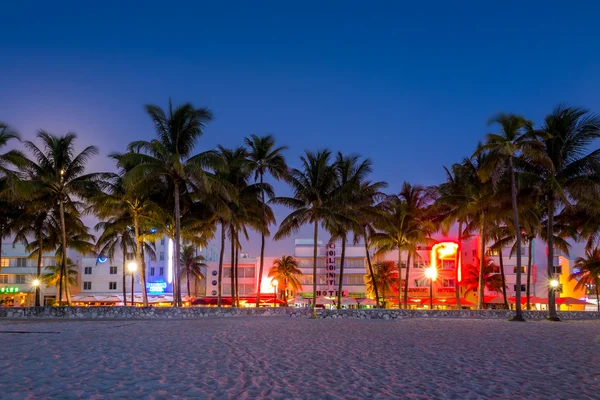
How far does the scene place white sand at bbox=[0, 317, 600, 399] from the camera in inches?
332

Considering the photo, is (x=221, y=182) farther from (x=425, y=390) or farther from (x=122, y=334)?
(x=425, y=390)

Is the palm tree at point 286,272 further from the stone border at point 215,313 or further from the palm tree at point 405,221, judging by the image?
the stone border at point 215,313

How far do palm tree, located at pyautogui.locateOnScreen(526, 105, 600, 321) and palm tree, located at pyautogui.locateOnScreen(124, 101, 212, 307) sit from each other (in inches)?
708

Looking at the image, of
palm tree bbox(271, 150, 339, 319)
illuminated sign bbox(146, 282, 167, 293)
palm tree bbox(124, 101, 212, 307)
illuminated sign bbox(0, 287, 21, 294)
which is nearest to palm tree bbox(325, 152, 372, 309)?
palm tree bbox(271, 150, 339, 319)

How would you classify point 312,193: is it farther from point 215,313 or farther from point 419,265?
point 419,265

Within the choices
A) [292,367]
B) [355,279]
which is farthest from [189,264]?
[292,367]

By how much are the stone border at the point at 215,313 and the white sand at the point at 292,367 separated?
43.7ft

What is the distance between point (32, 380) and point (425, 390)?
6.31 metres

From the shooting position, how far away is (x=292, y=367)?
433 inches

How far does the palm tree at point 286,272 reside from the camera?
71.9m

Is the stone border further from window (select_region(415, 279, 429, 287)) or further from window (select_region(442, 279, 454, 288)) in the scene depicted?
window (select_region(415, 279, 429, 287))

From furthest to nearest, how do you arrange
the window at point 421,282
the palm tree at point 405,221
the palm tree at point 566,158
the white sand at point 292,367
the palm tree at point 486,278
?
the window at point 421,282 < the palm tree at point 486,278 < the palm tree at point 405,221 < the palm tree at point 566,158 < the white sand at point 292,367

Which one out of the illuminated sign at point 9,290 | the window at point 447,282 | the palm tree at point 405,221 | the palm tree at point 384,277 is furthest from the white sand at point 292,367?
the illuminated sign at point 9,290

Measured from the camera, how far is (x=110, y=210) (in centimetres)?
3538
